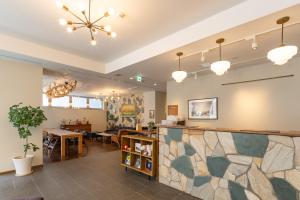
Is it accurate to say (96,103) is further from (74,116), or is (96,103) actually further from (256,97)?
(256,97)

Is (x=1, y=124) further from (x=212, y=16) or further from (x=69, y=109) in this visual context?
(x=69, y=109)

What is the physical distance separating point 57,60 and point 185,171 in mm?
4210

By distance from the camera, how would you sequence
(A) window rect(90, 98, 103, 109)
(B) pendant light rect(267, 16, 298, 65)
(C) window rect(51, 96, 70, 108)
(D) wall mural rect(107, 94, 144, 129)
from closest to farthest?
(B) pendant light rect(267, 16, 298, 65), (C) window rect(51, 96, 70, 108), (D) wall mural rect(107, 94, 144, 129), (A) window rect(90, 98, 103, 109)

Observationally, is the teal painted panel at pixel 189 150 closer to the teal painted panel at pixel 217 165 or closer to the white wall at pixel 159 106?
the teal painted panel at pixel 217 165

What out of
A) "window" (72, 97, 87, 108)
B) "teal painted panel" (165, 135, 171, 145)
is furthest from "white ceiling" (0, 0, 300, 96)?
"window" (72, 97, 87, 108)

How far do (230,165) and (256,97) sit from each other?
9.77 ft

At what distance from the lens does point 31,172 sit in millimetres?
4066

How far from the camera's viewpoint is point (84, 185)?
335cm

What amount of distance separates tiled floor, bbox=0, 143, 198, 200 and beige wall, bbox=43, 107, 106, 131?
579 cm

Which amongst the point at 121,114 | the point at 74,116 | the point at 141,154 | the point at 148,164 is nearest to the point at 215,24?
the point at 141,154

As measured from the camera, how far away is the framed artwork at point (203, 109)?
17.7 feet

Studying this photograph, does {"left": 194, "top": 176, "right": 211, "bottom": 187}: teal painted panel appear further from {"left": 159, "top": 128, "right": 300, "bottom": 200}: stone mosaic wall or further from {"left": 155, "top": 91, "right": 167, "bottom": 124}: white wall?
{"left": 155, "top": 91, "right": 167, "bottom": 124}: white wall

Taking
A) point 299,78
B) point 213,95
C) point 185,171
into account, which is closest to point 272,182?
point 185,171

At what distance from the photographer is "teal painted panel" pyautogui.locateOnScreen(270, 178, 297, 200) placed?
196 cm
